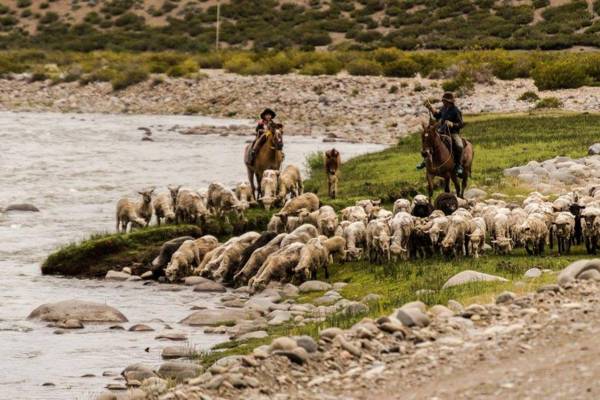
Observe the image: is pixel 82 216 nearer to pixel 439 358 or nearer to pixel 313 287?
pixel 313 287

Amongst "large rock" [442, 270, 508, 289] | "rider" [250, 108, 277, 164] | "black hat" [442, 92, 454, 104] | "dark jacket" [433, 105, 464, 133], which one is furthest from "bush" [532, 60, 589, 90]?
"large rock" [442, 270, 508, 289]

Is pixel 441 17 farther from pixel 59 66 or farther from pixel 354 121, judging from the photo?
pixel 354 121

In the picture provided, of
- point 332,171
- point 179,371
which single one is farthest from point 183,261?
point 179,371

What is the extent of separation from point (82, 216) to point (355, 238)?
11678 millimetres

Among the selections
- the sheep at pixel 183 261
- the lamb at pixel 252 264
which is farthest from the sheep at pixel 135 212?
the lamb at pixel 252 264

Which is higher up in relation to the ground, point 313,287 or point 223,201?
point 223,201

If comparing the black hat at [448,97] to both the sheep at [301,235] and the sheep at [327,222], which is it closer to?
the sheep at [327,222]

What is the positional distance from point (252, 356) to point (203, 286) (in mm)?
9270

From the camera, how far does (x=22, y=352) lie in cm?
1759

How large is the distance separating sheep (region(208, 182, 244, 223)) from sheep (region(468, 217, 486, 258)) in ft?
19.7

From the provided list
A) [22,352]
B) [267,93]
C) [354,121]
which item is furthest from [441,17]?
[22,352]

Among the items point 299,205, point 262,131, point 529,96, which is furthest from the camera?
point 529,96

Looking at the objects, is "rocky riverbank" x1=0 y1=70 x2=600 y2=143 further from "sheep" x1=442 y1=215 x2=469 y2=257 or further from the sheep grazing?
→ "sheep" x1=442 y1=215 x2=469 y2=257

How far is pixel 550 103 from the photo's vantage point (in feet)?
169
